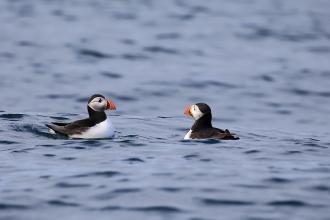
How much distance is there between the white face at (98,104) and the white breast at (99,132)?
1.07 ft

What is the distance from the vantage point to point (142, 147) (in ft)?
37.7

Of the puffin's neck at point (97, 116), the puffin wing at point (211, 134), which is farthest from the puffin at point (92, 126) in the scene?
the puffin wing at point (211, 134)

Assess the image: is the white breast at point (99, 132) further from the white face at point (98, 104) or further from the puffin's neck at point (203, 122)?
the puffin's neck at point (203, 122)

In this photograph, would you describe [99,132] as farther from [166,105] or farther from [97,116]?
[166,105]

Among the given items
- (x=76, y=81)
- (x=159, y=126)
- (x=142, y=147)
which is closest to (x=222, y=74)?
(x=76, y=81)

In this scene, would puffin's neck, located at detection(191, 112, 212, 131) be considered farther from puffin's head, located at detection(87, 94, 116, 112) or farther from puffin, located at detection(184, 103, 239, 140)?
puffin's head, located at detection(87, 94, 116, 112)

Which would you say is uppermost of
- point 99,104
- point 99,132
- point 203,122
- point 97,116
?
point 99,104

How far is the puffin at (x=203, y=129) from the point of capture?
465 inches

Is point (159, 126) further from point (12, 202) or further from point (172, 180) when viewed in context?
point (12, 202)

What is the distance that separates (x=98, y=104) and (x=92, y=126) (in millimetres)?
527

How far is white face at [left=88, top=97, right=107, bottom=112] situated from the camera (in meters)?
13.0

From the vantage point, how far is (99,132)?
12539mm

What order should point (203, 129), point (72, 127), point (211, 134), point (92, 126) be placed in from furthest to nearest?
point (92, 126)
point (72, 127)
point (203, 129)
point (211, 134)

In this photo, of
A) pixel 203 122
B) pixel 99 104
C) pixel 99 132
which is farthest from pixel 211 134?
pixel 99 104
